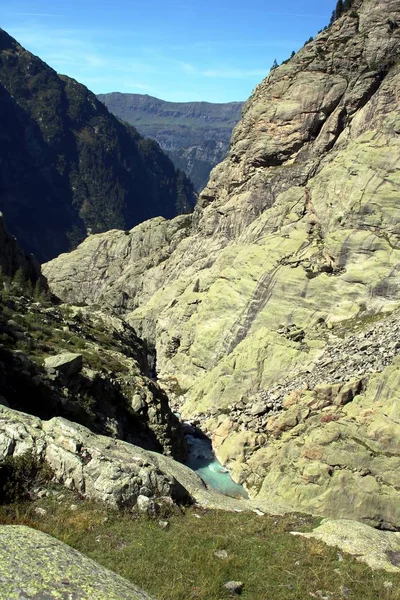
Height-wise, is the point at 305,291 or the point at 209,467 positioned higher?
the point at 305,291

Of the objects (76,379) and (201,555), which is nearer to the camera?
(201,555)

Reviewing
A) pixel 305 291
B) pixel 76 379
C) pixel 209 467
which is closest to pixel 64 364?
pixel 76 379

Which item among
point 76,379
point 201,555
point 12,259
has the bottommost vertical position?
point 76,379

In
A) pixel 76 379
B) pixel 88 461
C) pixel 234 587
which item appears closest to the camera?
pixel 234 587

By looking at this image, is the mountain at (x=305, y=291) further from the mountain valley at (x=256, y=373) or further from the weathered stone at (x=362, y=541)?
the weathered stone at (x=362, y=541)

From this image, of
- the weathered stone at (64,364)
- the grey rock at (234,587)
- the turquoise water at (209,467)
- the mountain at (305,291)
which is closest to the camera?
the grey rock at (234,587)

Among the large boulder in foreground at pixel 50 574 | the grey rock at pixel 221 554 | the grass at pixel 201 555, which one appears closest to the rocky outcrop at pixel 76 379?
the grass at pixel 201 555

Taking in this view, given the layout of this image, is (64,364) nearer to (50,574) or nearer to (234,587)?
(234,587)

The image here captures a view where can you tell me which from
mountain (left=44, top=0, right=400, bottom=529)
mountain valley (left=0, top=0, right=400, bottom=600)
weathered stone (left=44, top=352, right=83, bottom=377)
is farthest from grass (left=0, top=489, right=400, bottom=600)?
mountain (left=44, top=0, right=400, bottom=529)
